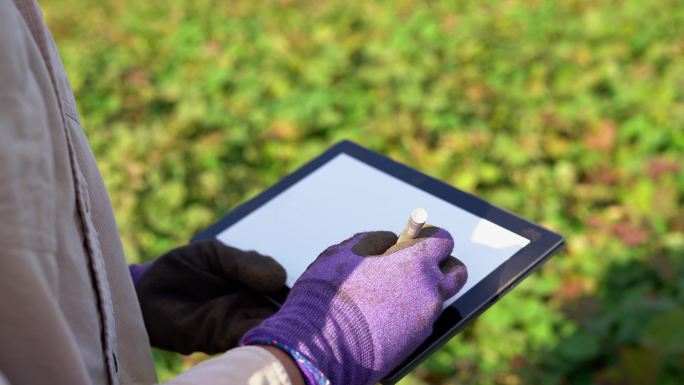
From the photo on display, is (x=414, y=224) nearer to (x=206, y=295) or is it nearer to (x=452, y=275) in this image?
(x=452, y=275)

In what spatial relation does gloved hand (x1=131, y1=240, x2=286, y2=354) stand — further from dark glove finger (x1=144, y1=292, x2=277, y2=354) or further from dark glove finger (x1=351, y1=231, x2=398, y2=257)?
dark glove finger (x1=351, y1=231, x2=398, y2=257)

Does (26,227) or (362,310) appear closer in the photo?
(26,227)

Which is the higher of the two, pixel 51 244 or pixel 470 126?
pixel 51 244

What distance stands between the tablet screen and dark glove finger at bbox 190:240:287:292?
0.07 meters

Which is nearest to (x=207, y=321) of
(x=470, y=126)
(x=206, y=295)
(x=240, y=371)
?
(x=206, y=295)

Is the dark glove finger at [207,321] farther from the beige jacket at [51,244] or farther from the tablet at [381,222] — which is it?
the beige jacket at [51,244]

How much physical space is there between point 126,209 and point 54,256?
72.6 inches

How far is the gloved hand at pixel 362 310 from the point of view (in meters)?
1.04

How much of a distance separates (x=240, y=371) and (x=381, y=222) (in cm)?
51

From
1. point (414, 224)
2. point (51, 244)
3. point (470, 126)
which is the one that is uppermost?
point (51, 244)

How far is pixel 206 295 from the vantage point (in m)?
1.33

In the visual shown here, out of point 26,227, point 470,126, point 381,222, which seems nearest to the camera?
point 26,227

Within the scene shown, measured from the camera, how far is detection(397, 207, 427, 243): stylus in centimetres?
115

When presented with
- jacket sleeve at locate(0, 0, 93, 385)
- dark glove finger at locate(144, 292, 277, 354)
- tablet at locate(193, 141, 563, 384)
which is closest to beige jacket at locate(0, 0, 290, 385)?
jacket sleeve at locate(0, 0, 93, 385)
